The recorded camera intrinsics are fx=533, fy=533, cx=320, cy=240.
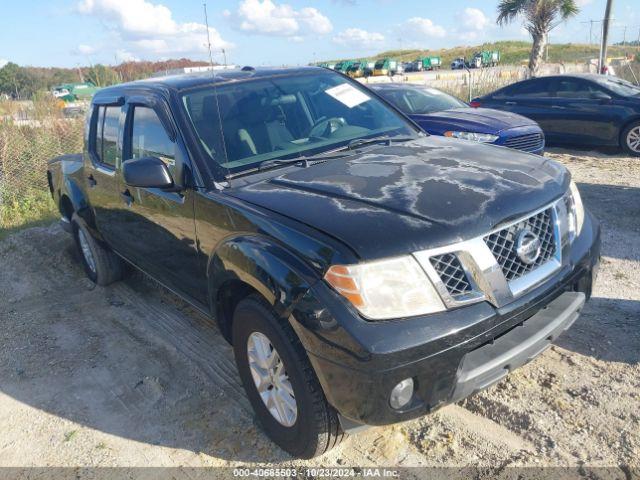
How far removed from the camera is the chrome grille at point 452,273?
7.38ft

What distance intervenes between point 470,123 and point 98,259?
5.13m

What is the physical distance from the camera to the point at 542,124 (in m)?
10.5

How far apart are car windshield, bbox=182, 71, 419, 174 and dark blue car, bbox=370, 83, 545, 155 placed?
9.81 feet

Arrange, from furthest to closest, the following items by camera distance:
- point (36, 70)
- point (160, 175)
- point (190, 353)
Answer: point (36, 70)
point (190, 353)
point (160, 175)

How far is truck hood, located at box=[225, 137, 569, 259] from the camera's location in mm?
2289

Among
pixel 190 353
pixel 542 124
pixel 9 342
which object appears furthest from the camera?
pixel 542 124

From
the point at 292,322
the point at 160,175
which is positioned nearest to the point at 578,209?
the point at 292,322

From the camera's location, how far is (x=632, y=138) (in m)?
9.27

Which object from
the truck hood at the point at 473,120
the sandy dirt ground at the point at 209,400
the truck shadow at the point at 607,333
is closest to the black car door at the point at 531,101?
the truck hood at the point at 473,120

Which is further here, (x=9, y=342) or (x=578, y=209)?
(x=9, y=342)

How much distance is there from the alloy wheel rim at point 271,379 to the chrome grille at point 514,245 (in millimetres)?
1116

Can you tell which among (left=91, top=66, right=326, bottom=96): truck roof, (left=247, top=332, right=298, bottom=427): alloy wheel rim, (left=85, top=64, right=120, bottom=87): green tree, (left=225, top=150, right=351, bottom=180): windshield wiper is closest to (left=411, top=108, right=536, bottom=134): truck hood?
(left=91, top=66, right=326, bottom=96): truck roof

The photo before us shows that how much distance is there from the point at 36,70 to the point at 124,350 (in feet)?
49.4

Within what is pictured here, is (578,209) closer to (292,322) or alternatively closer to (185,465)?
(292,322)
